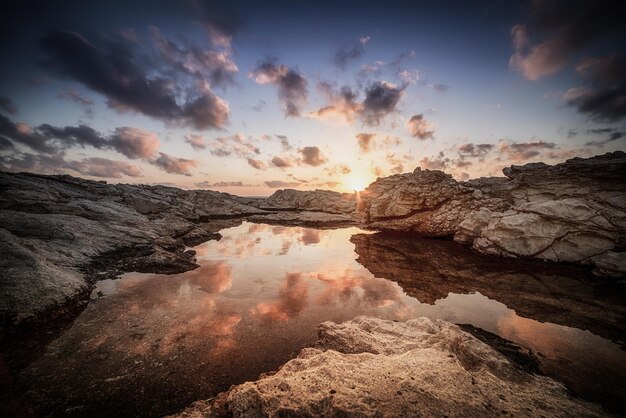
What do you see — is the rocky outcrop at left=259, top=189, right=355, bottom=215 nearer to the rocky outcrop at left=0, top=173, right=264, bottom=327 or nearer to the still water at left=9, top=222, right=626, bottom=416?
the rocky outcrop at left=0, top=173, right=264, bottom=327

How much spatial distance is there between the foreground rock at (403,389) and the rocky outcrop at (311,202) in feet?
138

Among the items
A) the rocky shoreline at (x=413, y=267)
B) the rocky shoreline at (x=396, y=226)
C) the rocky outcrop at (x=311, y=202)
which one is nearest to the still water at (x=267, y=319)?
the rocky shoreline at (x=413, y=267)

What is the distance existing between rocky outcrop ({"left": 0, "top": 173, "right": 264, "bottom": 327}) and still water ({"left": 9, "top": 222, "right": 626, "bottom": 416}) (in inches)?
42.4

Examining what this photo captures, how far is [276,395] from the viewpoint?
11.4 feet

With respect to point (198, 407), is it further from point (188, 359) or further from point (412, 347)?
point (412, 347)

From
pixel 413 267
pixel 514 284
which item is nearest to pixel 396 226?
pixel 413 267

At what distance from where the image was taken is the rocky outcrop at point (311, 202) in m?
49.4

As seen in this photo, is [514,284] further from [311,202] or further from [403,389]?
[311,202]

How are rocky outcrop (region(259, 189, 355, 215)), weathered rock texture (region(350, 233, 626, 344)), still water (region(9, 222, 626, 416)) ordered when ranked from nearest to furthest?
1. still water (region(9, 222, 626, 416))
2. weathered rock texture (region(350, 233, 626, 344))
3. rocky outcrop (region(259, 189, 355, 215))

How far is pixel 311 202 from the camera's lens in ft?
173

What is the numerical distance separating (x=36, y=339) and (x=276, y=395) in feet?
21.4

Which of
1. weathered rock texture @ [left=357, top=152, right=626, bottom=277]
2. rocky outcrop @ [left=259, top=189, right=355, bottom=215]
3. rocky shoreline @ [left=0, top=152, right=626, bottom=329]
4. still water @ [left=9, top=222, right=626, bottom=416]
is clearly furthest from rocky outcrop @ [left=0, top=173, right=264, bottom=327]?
rocky outcrop @ [left=259, top=189, right=355, bottom=215]

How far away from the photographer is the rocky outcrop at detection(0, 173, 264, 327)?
684 centimetres

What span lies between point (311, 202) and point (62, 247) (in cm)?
4380
